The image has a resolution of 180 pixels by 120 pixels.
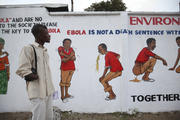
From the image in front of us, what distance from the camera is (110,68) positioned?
3.60 meters

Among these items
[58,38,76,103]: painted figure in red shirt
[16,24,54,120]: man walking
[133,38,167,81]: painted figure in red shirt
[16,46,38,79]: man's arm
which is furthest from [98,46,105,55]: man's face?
[16,46,38,79]: man's arm

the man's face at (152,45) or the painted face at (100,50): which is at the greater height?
the man's face at (152,45)

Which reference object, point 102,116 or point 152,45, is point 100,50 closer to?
point 152,45

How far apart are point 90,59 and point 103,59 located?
0.98 feet

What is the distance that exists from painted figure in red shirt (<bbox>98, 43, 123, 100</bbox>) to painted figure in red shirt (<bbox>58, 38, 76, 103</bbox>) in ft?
2.22

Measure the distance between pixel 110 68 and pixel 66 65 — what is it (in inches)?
39.9

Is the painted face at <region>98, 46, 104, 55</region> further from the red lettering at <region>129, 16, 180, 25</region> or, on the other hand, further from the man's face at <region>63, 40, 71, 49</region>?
the red lettering at <region>129, 16, 180, 25</region>

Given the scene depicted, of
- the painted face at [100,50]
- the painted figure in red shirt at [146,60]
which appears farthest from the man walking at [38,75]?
the painted figure in red shirt at [146,60]

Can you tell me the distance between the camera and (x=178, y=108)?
12.2ft

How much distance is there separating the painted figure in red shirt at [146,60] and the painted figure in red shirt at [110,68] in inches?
15.8

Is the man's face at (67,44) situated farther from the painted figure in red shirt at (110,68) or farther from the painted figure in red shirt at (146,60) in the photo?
the painted figure in red shirt at (146,60)

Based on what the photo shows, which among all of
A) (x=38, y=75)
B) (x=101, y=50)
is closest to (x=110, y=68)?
(x=101, y=50)

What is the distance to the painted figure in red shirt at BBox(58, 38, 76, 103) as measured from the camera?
141 inches

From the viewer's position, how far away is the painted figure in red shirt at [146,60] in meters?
3.62
